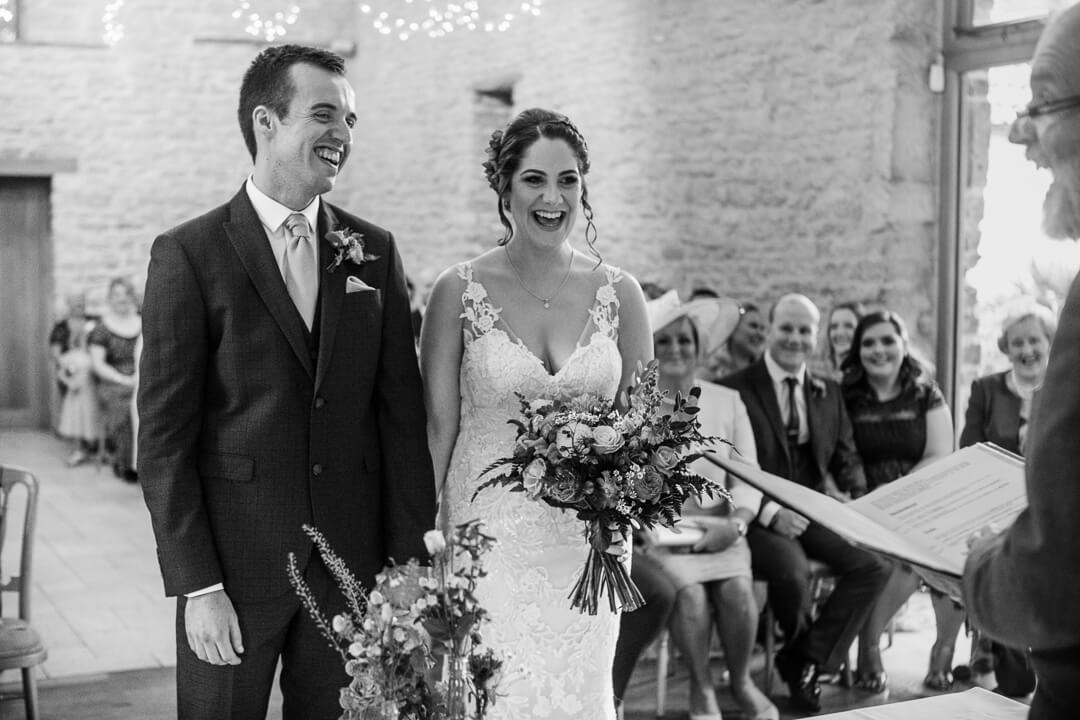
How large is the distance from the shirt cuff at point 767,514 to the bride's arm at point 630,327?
6.54 ft

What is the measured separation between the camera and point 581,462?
113 inches

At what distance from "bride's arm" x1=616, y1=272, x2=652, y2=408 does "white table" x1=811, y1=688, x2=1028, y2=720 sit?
124cm

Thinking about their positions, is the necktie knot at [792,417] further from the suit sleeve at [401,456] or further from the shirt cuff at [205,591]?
the shirt cuff at [205,591]

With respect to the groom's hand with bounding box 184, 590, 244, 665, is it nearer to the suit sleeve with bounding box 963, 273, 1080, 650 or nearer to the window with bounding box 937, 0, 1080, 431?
the suit sleeve with bounding box 963, 273, 1080, 650

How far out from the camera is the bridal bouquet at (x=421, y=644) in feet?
6.51

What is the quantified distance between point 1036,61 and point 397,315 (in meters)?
1.63

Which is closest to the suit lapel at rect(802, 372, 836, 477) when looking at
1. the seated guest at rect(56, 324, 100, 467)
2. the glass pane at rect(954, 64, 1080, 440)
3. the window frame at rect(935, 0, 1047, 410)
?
the glass pane at rect(954, 64, 1080, 440)

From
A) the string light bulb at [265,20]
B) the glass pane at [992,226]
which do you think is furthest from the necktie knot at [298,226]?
the string light bulb at [265,20]

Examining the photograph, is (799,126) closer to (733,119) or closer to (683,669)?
(733,119)

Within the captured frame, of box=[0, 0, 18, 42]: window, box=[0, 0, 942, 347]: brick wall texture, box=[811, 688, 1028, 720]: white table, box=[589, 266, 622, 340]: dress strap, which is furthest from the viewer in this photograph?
box=[0, 0, 18, 42]: window

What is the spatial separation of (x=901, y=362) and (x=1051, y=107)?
426 cm

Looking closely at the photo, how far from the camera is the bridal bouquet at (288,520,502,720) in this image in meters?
1.98

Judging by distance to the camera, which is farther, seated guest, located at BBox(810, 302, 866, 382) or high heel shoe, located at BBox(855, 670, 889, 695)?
seated guest, located at BBox(810, 302, 866, 382)

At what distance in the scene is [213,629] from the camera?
100 inches
